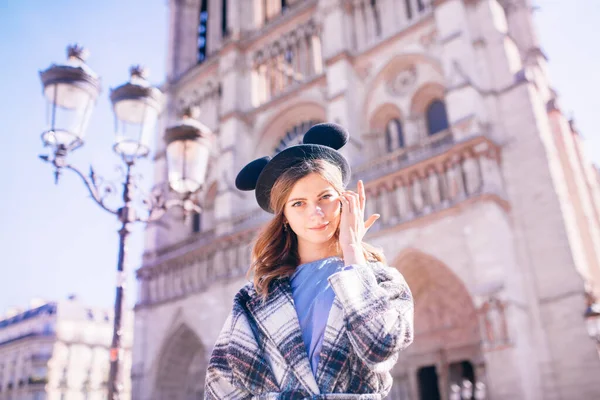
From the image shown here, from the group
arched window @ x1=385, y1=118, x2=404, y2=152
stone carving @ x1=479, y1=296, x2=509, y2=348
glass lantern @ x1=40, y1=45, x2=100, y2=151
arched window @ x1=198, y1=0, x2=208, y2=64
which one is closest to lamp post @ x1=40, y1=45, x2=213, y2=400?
glass lantern @ x1=40, y1=45, x2=100, y2=151

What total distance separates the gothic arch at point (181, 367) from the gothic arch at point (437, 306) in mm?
7020

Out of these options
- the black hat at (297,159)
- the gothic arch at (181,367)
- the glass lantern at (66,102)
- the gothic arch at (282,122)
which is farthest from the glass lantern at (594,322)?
the gothic arch at (181,367)

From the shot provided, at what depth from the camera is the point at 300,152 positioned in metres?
1.68

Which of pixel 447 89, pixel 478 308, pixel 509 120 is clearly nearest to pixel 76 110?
pixel 478 308

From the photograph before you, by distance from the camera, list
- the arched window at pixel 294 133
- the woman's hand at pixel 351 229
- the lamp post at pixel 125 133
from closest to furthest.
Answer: the woman's hand at pixel 351 229 < the lamp post at pixel 125 133 < the arched window at pixel 294 133

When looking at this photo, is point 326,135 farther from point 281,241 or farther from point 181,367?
point 181,367

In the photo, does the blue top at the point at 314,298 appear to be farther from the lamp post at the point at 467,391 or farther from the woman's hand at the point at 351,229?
the lamp post at the point at 467,391

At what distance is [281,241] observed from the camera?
1.80 meters

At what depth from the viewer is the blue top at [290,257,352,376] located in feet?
4.73

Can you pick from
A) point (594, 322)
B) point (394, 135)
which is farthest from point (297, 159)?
point (394, 135)

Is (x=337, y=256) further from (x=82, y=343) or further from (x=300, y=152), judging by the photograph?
(x=82, y=343)

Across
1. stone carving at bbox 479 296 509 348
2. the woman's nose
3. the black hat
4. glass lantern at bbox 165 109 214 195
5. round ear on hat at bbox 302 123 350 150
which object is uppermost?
glass lantern at bbox 165 109 214 195

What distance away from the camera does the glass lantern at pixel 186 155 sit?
5.66 metres

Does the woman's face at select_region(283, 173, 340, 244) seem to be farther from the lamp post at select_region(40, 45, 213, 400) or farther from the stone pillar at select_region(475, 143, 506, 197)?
the stone pillar at select_region(475, 143, 506, 197)
